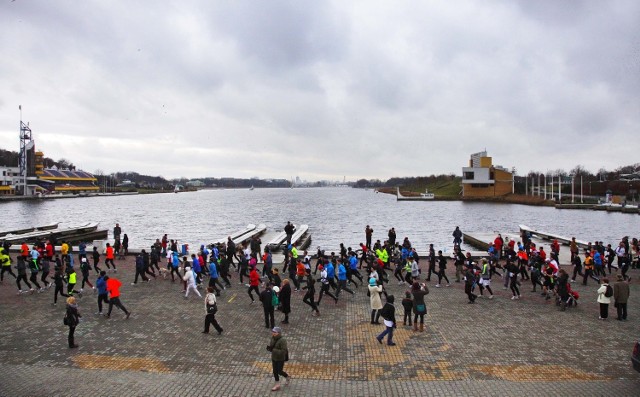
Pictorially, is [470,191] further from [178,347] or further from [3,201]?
[3,201]

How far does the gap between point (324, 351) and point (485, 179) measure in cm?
12278

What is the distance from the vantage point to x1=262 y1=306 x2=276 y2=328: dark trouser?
41.0ft

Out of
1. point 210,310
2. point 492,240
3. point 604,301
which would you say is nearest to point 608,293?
point 604,301

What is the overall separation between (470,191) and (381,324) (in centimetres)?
12258

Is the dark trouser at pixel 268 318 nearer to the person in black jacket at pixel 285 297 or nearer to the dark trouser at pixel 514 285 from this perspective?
the person in black jacket at pixel 285 297

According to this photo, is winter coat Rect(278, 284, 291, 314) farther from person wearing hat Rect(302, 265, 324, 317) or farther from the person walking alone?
the person walking alone

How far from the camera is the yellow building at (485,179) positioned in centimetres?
12356

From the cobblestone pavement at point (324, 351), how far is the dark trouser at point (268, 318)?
0.35 metres

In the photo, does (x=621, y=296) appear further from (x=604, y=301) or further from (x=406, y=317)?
(x=406, y=317)

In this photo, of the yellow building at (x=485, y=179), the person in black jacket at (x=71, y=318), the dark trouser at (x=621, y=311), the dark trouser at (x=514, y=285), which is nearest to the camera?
the person in black jacket at (x=71, y=318)

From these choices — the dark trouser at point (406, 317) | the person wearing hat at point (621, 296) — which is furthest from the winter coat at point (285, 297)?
the person wearing hat at point (621, 296)

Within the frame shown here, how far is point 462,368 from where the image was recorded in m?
9.95

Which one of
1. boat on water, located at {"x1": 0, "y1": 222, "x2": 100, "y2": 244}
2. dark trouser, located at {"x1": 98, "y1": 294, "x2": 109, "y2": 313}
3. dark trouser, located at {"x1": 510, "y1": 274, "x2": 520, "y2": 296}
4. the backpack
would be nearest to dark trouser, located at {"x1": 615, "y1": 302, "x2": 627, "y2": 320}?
the backpack

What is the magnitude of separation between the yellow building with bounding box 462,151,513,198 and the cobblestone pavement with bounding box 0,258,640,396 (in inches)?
4502
